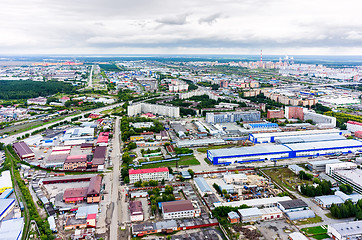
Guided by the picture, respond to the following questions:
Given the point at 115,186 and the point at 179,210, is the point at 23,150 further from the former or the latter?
the point at 179,210

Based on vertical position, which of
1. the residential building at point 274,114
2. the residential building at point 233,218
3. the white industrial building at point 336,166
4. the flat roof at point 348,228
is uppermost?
the residential building at point 274,114

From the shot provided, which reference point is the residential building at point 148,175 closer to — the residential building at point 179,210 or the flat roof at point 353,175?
the residential building at point 179,210

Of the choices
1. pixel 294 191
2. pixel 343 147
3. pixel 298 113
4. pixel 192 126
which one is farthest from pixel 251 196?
pixel 298 113

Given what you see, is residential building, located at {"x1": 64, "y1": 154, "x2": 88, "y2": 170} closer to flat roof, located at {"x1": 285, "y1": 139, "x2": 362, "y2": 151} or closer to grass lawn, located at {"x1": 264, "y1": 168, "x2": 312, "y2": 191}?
grass lawn, located at {"x1": 264, "y1": 168, "x2": 312, "y2": 191}

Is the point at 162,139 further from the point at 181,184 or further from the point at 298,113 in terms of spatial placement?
the point at 298,113

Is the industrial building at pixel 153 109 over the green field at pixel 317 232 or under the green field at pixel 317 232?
over

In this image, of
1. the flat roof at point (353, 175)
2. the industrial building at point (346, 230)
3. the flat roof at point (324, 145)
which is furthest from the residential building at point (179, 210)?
the flat roof at point (324, 145)

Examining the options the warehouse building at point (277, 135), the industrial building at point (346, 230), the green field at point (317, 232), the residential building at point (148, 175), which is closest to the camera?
the industrial building at point (346, 230)

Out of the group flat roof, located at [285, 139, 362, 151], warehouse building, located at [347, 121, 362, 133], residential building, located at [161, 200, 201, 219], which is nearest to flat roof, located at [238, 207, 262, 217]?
residential building, located at [161, 200, 201, 219]

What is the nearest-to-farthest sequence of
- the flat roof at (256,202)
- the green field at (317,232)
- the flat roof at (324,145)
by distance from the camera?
the green field at (317,232), the flat roof at (256,202), the flat roof at (324,145)
